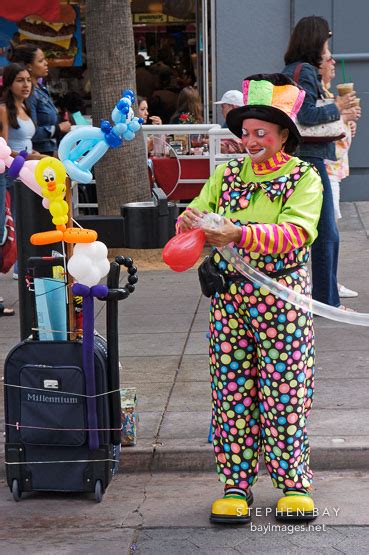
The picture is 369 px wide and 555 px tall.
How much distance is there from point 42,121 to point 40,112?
81mm

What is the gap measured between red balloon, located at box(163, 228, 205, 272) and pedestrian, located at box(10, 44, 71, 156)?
5.47 m

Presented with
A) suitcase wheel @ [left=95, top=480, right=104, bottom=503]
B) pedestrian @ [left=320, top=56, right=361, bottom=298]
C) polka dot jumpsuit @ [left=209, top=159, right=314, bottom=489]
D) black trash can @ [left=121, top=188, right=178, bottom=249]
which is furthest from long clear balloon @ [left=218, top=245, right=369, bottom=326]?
pedestrian @ [left=320, top=56, right=361, bottom=298]

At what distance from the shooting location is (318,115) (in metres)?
7.02

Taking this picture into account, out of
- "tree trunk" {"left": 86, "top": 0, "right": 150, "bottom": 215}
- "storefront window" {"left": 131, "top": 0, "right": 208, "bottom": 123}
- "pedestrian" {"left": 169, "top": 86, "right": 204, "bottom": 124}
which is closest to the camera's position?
"tree trunk" {"left": 86, "top": 0, "right": 150, "bottom": 215}

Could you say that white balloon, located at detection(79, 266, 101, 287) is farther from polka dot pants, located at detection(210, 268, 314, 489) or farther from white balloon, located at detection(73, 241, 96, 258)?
polka dot pants, located at detection(210, 268, 314, 489)

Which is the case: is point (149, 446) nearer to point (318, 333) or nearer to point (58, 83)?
point (318, 333)

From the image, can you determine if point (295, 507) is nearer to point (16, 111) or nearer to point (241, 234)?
point (241, 234)

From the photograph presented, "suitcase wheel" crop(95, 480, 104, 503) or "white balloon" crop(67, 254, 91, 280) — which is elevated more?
"white balloon" crop(67, 254, 91, 280)

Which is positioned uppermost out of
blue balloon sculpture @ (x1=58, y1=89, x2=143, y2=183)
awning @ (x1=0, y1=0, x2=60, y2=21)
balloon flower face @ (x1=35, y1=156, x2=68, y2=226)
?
awning @ (x1=0, y1=0, x2=60, y2=21)

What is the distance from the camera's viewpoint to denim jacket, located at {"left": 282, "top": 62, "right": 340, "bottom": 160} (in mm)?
7027

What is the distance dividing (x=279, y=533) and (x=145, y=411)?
5.30 feet

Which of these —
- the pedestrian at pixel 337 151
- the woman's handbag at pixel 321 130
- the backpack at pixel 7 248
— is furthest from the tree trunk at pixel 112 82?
the woman's handbag at pixel 321 130

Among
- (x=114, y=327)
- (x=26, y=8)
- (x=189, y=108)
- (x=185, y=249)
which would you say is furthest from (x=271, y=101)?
(x=26, y=8)

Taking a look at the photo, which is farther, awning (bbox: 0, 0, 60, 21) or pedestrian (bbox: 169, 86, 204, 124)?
awning (bbox: 0, 0, 60, 21)
